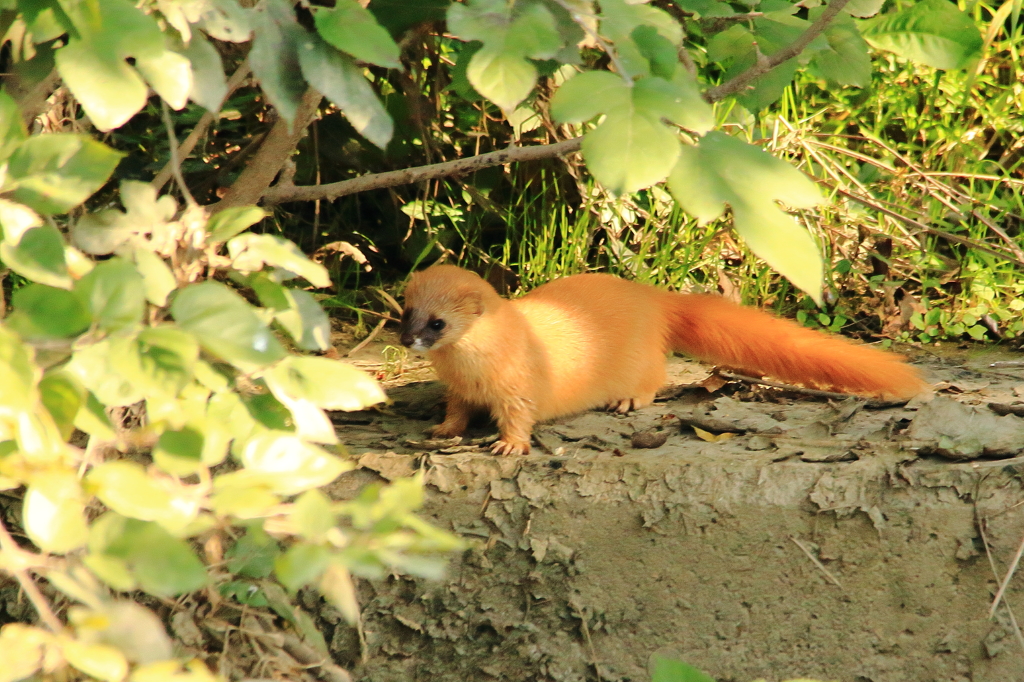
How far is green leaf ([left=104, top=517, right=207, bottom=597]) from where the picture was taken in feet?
3.08

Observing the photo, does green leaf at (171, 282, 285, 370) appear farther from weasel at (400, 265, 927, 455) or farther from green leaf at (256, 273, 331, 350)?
weasel at (400, 265, 927, 455)

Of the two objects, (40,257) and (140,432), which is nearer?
(40,257)

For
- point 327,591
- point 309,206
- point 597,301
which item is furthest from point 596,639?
point 309,206

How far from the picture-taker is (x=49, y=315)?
3.41ft

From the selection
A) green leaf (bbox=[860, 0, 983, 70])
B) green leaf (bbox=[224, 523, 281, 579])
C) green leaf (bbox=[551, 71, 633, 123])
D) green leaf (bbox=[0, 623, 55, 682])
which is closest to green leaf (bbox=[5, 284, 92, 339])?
green leaf (bbox=[0, 623, 55, 682])

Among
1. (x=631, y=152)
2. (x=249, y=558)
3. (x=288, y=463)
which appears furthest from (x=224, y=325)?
(x=249, y=558)

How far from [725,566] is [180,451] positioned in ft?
4.73

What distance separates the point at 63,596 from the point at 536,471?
41.2 inches

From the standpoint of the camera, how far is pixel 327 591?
3.32ft

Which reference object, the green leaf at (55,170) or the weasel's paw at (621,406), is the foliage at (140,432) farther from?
the weasel's paw at (621,406)

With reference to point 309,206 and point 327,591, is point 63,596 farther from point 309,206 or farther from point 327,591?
point 309,206

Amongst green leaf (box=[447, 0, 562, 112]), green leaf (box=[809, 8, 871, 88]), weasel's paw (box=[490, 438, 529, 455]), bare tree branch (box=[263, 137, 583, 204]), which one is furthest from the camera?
weasel's paw (box=[490, 438, 529, 455])

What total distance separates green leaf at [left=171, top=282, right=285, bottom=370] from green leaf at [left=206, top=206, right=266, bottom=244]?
0.16m

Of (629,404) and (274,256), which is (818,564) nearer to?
(629,404)
